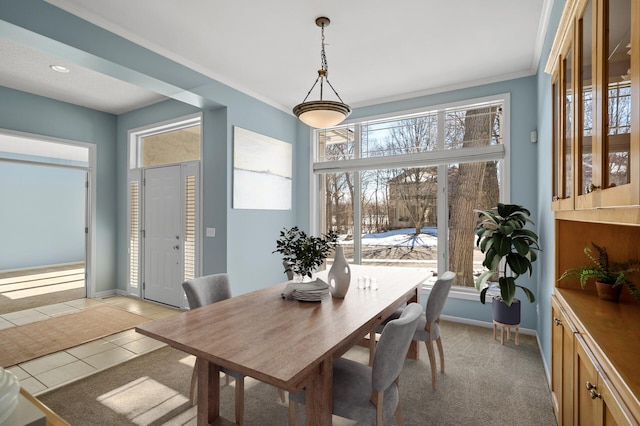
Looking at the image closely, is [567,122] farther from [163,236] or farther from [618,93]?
[163,236]

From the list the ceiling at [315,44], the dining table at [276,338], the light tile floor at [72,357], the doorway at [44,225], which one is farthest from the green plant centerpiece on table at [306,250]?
the doorway at [44,225]

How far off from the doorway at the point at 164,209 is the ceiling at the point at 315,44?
0.85 meters

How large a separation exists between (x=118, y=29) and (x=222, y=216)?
2073 mm

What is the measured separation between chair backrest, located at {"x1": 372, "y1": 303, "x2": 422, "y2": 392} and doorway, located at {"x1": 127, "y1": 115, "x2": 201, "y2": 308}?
336 centimetres

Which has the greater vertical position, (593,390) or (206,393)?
(593,390)

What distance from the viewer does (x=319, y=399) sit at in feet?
4.88

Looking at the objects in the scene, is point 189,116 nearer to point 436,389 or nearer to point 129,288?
point 129,288

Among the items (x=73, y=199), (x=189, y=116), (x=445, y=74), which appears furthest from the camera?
(x=73, y=199)

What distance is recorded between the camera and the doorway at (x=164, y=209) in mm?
4562

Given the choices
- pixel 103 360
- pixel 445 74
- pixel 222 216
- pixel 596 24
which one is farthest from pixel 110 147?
pixel 596 24

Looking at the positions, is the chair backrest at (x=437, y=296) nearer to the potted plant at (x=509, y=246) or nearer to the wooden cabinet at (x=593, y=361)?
the wooden cabinet at (x=593, y=361)

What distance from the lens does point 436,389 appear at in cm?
250

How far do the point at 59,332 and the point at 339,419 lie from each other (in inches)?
130

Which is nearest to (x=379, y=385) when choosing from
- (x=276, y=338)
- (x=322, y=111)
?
(x=276, y=338)
